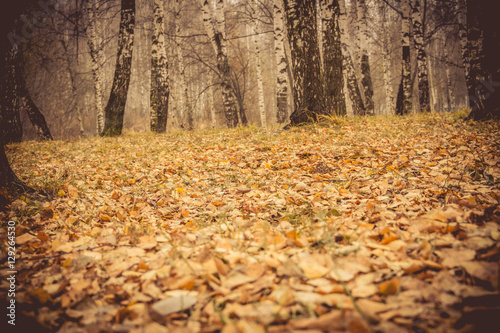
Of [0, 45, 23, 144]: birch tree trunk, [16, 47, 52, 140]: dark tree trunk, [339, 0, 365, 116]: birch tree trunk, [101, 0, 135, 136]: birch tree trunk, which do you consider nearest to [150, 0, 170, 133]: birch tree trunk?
[101, 0, 135, 136]: birch tree trunk

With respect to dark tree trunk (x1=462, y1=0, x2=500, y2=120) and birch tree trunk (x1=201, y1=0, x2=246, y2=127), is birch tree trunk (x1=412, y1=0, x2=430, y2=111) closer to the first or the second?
dark tree trunk (x1=462, y1=0, x2=500, y2=120)

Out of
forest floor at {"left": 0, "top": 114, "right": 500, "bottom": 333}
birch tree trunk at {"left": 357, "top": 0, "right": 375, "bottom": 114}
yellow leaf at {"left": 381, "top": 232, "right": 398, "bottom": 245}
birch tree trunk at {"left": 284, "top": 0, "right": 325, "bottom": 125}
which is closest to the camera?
forest floor at {"left": 0, "top": 114, "right": 500, "bottom": 333}

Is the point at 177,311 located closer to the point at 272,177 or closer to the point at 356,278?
the point at 356,278

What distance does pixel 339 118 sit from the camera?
5680mm

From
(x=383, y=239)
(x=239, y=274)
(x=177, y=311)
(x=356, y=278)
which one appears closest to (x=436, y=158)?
(x=383, y=239)

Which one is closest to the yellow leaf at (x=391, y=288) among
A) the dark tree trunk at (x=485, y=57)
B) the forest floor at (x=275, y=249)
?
the forest floor at (x=275, y=249)

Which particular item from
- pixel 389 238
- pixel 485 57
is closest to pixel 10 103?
pixel 389 238

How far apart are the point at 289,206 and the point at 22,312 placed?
1.94m

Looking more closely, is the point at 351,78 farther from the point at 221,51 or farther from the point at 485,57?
the point at 221,51

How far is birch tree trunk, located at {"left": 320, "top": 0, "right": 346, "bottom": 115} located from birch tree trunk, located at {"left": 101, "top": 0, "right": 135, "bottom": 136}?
6.14 metres

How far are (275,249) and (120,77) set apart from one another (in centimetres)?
815

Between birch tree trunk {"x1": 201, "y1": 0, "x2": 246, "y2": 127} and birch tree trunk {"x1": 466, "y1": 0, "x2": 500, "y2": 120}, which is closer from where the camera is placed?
birch tree trunk {"x1": 466, "y1": 0, "x2": 500, "y2": 120}

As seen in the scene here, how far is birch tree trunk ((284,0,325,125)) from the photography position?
17.3ft

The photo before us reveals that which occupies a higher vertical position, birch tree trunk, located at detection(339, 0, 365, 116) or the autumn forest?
birch tree trunk, located at detection(339, 0, 365, 116)
